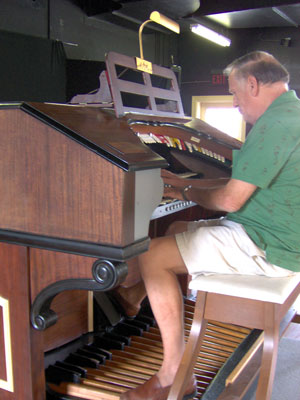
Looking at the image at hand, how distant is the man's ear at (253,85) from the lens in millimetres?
1612

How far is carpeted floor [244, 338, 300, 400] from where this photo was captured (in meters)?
1.88

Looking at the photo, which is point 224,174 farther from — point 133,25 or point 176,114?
point 133,25

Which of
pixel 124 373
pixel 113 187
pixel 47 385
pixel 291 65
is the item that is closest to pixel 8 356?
pixel 47 385

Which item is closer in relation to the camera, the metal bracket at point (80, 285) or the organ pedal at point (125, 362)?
the metal bracket at point (80, 285)

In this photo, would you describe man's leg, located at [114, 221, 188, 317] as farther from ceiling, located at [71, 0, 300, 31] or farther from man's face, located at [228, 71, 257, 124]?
ceiling, located at [71, 0, 300, 31]

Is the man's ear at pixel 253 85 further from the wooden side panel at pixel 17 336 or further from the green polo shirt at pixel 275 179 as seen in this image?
the wooden side panel at pixel 17 336

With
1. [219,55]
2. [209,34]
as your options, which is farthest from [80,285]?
[219,55]

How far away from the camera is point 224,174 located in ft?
7.33

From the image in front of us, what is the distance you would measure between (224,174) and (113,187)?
1.23 meters

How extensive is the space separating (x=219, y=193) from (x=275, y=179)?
0.63 ft

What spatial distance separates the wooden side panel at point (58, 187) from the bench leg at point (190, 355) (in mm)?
522

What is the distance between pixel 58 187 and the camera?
3.88 ft

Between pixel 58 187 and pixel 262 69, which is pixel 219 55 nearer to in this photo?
pixel 262 69

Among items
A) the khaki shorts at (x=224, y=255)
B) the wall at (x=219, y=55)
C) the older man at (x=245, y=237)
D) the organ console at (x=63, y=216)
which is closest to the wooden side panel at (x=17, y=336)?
the organ console at (x=63, y=216)
